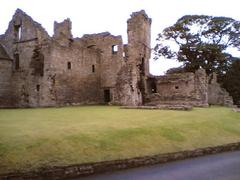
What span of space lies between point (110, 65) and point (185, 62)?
1287 cm

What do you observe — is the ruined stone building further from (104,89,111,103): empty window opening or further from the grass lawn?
the grass lawn

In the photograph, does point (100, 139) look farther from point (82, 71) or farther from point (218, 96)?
point (218, 96)

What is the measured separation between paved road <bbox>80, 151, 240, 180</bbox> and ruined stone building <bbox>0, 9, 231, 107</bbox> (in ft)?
58.4

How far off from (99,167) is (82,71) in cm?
2455

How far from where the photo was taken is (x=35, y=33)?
33.7 meters

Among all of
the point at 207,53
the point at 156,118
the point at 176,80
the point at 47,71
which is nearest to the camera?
the point at 156,118

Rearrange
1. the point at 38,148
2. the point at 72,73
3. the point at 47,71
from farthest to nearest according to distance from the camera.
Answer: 1. the point at 72,73
2. the point at 47,71
3. the point at 38,148

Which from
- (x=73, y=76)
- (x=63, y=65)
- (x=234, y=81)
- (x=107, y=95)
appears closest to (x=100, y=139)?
(x=63, y=65)

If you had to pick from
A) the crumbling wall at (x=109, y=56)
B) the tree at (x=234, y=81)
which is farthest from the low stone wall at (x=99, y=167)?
the tree at (x=234, y=81)

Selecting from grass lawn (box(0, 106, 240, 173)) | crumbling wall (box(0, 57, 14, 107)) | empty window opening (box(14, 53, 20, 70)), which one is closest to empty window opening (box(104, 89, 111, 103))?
empty window opening (box(14, 53, 20, 70))

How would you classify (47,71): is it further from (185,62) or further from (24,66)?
(185,62)

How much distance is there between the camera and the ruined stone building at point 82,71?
31.7 m

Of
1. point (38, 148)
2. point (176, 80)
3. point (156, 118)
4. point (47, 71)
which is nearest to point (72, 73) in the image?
point (47, 71)

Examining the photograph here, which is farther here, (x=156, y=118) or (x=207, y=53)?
(x=207, y=53)
